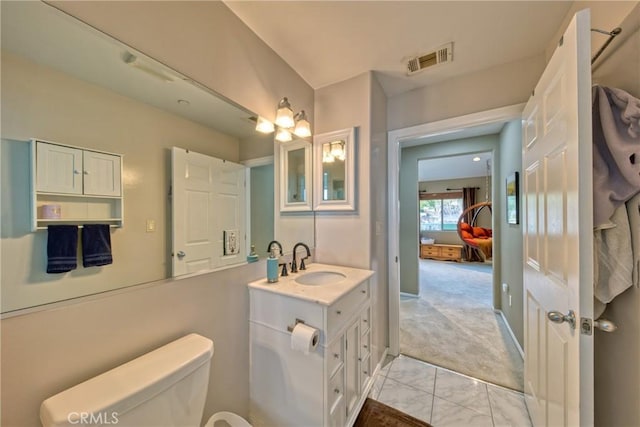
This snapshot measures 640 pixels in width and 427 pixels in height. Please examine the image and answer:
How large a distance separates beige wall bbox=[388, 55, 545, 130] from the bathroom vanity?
5.21 feet

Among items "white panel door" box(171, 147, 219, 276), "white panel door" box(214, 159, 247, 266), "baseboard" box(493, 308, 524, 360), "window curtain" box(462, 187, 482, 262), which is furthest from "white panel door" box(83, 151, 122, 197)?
"window curtain" box(462, 187, 482, 262)

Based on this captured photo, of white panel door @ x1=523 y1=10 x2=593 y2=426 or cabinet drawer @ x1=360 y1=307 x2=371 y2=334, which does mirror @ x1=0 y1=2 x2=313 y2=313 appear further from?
white panel door @ x1=523 y1=10 x2=593 y2=426

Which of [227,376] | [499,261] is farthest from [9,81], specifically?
[499,261]

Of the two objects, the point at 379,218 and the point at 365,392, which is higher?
the point at 379,218

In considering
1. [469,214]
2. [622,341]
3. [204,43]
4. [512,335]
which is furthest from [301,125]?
[469,214]

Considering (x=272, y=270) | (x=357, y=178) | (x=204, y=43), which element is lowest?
(x=272, y=270)

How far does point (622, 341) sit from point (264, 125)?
6.73 feet

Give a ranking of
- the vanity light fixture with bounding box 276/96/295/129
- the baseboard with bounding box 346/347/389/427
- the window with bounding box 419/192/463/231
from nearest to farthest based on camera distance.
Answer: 1. the baseboard with bounding box 346/347/389/427
2. the vanity light fixture with bounding box 276/96/295/129
3. the window with bounding box 419/192/463/231

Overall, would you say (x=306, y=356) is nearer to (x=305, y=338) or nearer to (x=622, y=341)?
(x=305, y=338)

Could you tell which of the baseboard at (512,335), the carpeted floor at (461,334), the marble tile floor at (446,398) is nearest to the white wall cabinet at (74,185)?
the marble tile floor at (446,398)

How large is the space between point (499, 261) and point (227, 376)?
3.37 meters

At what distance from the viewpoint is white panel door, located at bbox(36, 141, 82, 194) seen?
0.69 meters

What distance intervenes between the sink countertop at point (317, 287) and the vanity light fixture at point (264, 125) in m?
1.01
